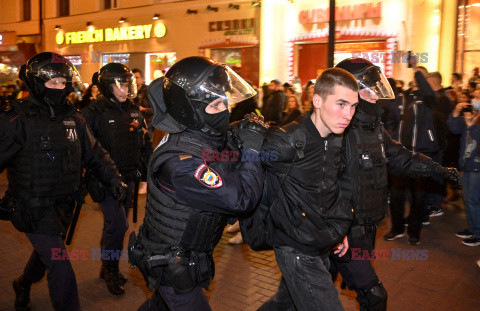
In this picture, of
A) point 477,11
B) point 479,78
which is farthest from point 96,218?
point 477,11

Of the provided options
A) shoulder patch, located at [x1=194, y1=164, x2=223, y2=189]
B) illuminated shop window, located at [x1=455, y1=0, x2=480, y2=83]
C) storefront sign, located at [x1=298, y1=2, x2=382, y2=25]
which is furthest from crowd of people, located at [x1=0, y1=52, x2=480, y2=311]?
storefront sign, located at [x1=298, y1=2, x2=382, y2=25]

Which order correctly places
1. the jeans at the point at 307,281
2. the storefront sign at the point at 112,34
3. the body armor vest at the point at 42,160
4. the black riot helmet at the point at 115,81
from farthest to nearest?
1. the storefront sign at the point at 112,34
2. the black riot helmet at the point at 115,81
3. the body armor vest at the point at 42,160
4. the jeans at the point at 307,281

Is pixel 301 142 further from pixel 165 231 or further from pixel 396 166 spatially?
pixel 396 166

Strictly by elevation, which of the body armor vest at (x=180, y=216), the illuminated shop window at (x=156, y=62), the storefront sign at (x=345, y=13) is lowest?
the body armor vest at (x=180, y=216)

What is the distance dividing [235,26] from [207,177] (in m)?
14.0

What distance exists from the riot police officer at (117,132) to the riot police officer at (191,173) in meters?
2.04

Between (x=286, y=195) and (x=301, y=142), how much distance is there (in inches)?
13.9

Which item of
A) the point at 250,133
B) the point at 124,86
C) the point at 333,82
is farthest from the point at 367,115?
the point at 124,86

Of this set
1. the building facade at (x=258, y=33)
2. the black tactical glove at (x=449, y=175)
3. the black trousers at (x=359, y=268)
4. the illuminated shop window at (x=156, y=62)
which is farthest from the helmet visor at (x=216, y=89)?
the illuminated shop window at (x=156, y=62)

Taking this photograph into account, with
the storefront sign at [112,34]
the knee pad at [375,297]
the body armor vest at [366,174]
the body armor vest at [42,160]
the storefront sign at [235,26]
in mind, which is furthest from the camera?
the storefront sign at [112,34]

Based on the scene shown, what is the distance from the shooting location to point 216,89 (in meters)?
2.61

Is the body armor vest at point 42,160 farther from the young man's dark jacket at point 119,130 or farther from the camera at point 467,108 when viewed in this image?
the camera at point 467,108

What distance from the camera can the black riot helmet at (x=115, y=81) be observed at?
4988mm

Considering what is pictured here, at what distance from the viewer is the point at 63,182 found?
3768mm
